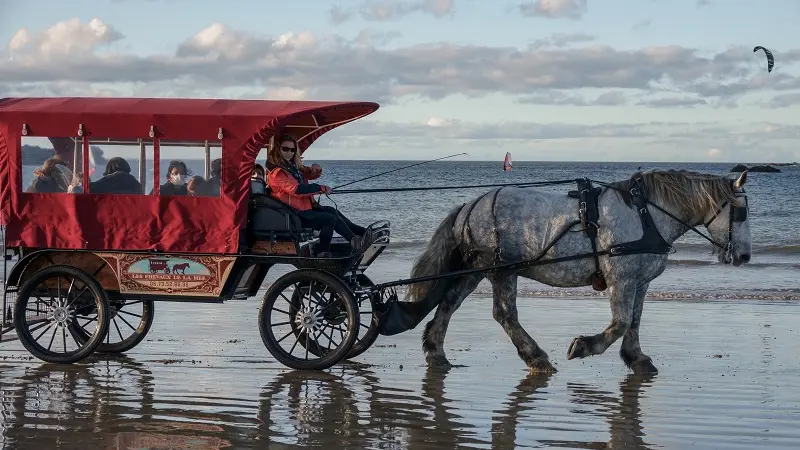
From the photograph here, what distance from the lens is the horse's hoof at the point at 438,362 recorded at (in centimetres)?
895

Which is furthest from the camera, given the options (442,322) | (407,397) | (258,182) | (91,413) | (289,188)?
(442,322)

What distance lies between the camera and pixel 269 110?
28.5 ft

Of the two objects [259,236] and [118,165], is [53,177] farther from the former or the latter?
[259,236]

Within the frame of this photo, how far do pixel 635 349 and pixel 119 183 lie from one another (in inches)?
166

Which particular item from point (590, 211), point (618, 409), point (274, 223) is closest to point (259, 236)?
point (274, 223)

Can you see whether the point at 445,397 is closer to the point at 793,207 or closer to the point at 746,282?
the point at 746,282

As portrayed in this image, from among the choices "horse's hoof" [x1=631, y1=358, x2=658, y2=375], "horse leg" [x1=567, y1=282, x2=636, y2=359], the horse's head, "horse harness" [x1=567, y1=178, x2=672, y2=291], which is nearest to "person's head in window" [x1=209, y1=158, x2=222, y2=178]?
"horse harness" [x1=567, y1=178, x2=672, y2=291]

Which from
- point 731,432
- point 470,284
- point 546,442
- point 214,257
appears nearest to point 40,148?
point 214,257

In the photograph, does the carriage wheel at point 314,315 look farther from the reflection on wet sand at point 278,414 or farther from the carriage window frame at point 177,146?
the carriage window frame at point 177,146

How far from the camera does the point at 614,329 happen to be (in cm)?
877

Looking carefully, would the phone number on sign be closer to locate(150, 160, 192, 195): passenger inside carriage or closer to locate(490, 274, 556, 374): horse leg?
locate(150, 160, 192, 195): passenger inside carriage

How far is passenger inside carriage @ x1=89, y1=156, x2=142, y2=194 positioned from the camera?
8836 mm

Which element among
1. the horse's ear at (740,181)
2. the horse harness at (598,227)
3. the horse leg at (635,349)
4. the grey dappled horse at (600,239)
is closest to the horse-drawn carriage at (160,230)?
the grey dappled horse at (600,239)

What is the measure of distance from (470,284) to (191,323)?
3.58m
